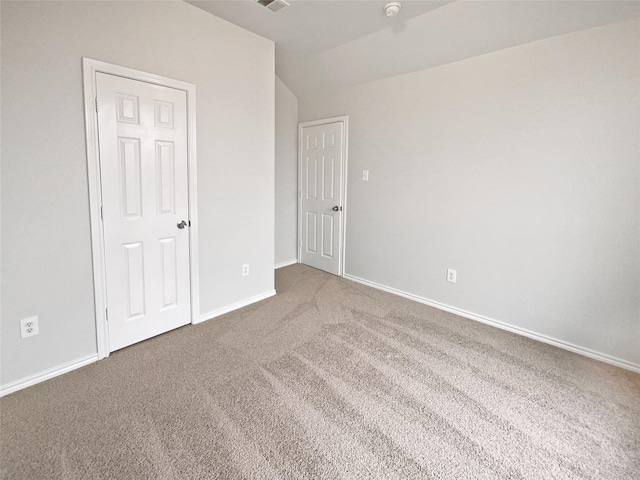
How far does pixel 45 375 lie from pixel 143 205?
122 cm

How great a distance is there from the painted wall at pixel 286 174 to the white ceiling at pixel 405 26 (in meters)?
0.85

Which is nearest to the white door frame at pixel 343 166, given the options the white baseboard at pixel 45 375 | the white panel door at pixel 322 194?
the white panel door at pixel 322 194

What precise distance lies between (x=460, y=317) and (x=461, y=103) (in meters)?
1.94

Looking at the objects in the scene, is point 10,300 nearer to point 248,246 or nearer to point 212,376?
point 212,376

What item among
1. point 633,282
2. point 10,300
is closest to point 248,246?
point 10,300

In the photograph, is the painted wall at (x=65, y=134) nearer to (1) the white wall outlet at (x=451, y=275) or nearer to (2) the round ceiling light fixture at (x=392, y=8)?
(2) the round ceiling light fixture at (x=392, y=8)

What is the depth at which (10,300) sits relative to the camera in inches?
73.2

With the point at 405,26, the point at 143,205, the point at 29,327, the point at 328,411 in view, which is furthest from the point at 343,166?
the point at 29,327

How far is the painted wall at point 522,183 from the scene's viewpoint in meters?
2.20

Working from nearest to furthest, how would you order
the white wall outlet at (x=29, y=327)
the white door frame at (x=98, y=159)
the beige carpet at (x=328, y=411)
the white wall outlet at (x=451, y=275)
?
the beige carpet at (x=328, y=411) → the white wall outlet at (x=29, y=327) → the white door frame at (x=98, y=159) → the white wall outlet at (x=451, y=275)

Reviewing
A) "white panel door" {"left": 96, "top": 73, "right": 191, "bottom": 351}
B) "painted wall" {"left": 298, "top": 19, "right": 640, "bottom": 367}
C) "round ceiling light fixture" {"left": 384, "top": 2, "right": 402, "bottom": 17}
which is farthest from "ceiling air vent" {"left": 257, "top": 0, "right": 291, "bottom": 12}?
"painted wall" {"left": 298, "top": 19, "right": 640, "bottom": 367}

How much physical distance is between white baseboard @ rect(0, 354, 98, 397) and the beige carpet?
0.19 ft

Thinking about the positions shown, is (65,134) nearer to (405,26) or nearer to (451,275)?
(405,26)

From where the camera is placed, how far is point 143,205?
2357mm
